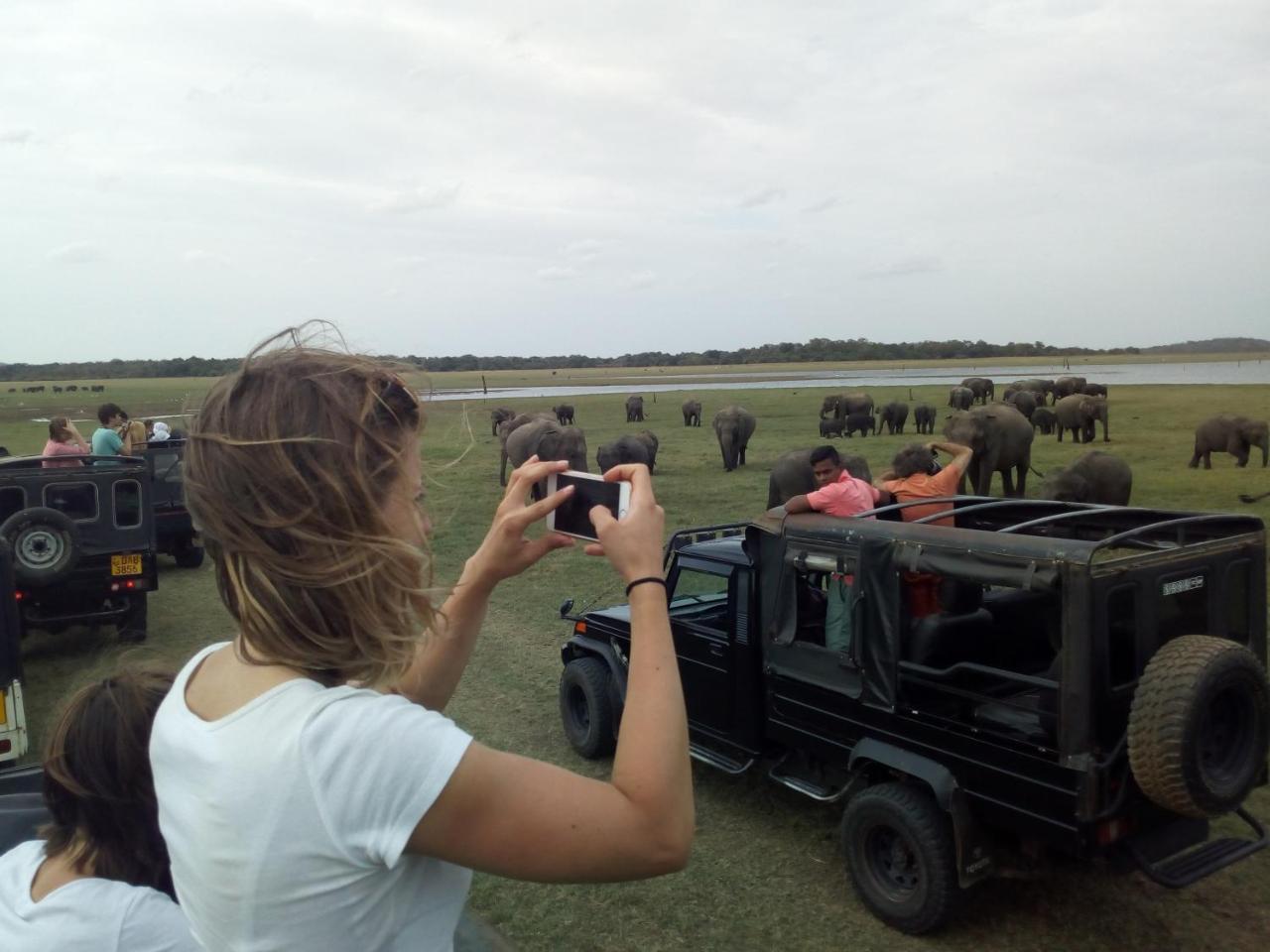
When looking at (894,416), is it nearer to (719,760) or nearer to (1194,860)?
(719,760)

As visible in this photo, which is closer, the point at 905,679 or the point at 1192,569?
the point at 1192,569

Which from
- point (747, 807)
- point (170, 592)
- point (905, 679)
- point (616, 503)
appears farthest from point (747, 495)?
point (616, 503)

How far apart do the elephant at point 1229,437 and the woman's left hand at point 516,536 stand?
24665 millimetres

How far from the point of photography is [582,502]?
1872mm

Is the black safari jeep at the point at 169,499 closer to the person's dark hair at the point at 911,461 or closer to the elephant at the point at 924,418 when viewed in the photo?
the person's dark hair at the point at 911,461

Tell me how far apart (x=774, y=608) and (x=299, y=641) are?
4571 millimetres

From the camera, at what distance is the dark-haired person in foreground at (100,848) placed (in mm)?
2189

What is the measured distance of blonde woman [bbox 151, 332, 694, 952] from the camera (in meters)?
1.29

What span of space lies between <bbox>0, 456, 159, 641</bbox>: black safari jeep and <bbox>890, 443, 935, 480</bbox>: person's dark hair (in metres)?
7.33

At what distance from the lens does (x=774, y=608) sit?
5777 mm

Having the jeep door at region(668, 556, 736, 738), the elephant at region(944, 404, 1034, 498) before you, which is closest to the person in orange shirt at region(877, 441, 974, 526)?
the jeep door at region(668, 556, 736, 738)

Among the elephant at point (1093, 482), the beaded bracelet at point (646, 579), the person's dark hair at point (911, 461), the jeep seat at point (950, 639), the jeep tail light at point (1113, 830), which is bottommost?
the jeep tail light at point (1113, 830)

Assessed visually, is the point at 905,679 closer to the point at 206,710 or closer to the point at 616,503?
the point at 616,503

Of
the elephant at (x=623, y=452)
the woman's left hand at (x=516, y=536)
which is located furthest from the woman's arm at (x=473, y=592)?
the elephant at (x=623, y=452)
